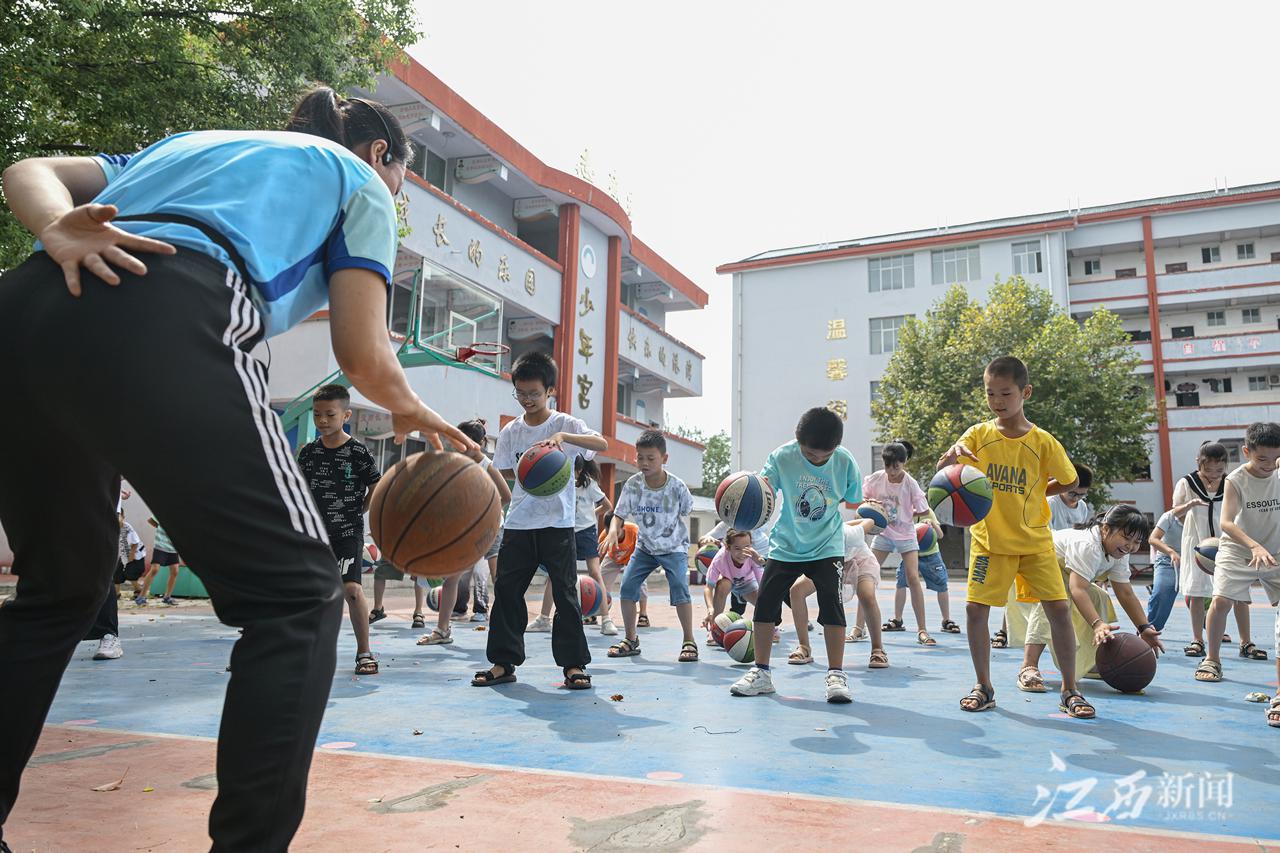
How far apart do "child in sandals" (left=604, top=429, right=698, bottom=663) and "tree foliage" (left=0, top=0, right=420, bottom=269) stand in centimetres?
615

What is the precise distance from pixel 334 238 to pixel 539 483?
3.68m

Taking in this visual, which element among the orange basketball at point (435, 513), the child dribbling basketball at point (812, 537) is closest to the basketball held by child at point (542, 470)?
the child dribbling basketball at point (812, 537)

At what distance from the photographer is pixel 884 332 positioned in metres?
38.2

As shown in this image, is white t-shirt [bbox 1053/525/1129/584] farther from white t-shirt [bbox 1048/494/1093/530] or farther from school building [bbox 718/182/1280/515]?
school building [bbox 718/182/1280/515]

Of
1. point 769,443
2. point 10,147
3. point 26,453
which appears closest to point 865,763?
point 26,453

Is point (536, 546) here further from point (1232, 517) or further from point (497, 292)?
point (497, 292)

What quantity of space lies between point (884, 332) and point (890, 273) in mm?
2656

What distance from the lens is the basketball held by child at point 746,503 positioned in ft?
19.4

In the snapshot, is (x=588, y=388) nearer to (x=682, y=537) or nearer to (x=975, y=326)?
(x=975, y=326)

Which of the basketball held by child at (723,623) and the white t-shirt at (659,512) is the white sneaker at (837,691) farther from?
the white t-shirt at (659,512)

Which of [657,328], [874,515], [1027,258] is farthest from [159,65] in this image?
[1027,258]

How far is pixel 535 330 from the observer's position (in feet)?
78.7

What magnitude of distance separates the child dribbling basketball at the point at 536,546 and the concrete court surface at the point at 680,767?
22cm

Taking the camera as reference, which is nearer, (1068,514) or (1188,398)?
(1068,514)
